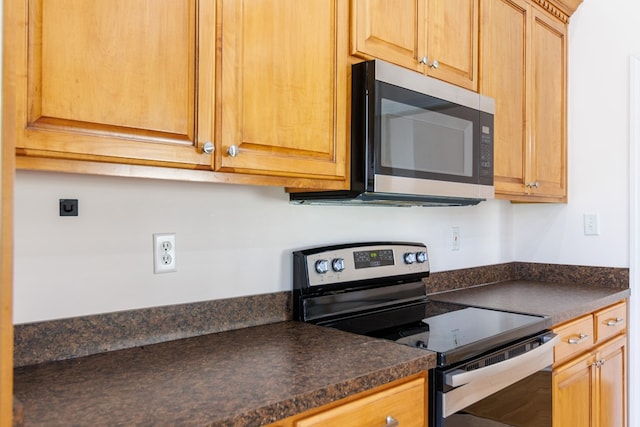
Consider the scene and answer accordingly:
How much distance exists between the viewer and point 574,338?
190 centimetres

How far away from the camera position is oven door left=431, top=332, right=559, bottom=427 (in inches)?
49.3

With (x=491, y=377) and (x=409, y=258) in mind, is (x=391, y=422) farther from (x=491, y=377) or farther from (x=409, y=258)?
(x=409, y=258)


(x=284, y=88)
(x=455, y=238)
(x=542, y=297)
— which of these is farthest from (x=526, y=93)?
(x=284, y=88)

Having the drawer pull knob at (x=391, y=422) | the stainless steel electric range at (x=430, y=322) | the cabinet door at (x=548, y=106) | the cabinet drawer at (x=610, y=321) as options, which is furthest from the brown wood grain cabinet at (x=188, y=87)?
the cabinet drawer at (x=610, y=321)

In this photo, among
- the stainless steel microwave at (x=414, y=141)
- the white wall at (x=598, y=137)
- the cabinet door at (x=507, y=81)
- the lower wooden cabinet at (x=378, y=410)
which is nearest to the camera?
the lower wooden cabinet at (x=378, y=410)

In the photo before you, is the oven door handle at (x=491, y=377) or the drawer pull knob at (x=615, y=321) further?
the drawer pull knob at (x=615, y=321)

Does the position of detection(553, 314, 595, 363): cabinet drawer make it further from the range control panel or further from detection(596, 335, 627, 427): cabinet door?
the range control panel

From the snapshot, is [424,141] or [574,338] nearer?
[424,141]

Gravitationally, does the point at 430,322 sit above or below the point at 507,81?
below

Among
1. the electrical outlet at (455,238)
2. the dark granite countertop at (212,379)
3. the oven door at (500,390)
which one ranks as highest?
the electrical outlet at (455,238)

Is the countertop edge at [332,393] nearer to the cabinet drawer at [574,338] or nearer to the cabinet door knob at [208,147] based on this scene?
the cabinet door knob at [208,147]

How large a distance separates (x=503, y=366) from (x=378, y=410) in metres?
0.52

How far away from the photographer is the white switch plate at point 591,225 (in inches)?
99.0

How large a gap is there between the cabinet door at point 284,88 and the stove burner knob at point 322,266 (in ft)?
1.11
